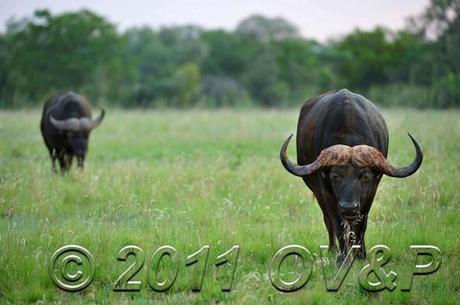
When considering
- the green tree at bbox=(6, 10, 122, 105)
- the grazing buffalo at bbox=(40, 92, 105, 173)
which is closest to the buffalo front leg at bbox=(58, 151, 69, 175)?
the grazing buffalo at bbox=(40, 92, 105, 173)

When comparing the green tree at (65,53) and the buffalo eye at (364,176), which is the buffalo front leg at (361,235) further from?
the green tree at (65,53)

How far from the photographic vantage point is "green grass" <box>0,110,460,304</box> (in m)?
5.33

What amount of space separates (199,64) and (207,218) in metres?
49.7

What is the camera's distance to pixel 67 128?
12.3 metres

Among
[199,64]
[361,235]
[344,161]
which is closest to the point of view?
[344,161]

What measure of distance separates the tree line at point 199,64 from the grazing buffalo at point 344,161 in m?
27.4

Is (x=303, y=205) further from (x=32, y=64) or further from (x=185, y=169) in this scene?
(x=32, y=64)

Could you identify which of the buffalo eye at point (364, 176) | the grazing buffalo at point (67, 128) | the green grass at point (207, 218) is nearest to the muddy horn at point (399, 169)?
the buffalo eye at point (364, 176)

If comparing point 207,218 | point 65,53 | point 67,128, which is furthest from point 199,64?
point 207,218

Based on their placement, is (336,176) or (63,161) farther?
(63,161)

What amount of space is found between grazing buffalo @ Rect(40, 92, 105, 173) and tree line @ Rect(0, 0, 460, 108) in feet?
74.5

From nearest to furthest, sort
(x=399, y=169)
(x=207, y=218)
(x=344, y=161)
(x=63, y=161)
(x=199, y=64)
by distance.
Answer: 1. (x=344, y=161)
2. (x=399, y=169)
3. (x=207, y=218)
4. (x=63, y=161)
5. (x=199, y=64)

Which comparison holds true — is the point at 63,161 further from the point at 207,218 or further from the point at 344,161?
the point at 344,161

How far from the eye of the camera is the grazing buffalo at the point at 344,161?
5559mm
